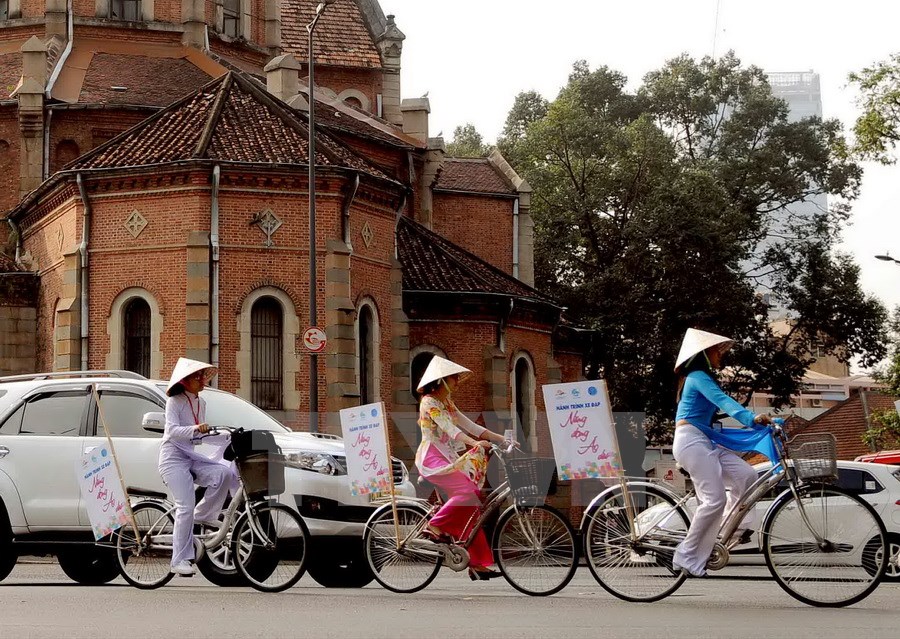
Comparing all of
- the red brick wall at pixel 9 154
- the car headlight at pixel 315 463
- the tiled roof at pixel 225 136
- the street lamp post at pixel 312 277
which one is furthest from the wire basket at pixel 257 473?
the red brick wall at pixel 9 154

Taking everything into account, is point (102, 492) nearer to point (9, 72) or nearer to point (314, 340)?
point (314, 340)

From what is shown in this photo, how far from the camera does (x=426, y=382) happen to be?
11547 mm

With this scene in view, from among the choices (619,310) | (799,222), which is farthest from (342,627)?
(799,222)

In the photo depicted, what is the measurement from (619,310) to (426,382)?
3619 centimetres

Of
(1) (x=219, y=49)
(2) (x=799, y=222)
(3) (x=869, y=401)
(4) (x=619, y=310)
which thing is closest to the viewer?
(1) (x=219, y=49)

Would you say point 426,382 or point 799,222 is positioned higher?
point 799,222

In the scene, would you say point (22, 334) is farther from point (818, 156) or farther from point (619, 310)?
point (818, 156)

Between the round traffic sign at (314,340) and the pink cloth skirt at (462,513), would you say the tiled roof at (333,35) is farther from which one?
the pink cloth skirt at (462,513)

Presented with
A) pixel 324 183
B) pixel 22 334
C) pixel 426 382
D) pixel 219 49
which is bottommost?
pixel 426 382

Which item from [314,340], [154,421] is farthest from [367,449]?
[314,340]

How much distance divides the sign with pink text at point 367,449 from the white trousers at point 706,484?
3.00 meters

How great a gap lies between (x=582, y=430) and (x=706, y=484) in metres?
1.43

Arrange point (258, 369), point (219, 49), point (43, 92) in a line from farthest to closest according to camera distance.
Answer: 1. point (219, 49)
2. point (43, 92)
3. point (258, 369)

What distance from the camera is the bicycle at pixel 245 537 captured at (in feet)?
37.9
